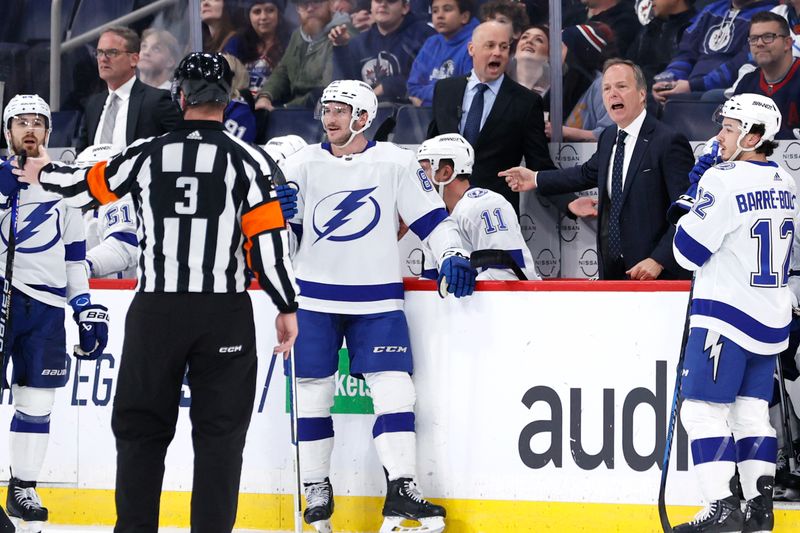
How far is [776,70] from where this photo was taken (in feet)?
16.9

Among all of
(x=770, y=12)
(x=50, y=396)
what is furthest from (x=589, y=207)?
(x=50, y=396)

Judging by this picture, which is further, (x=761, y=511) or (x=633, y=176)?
(x=633, y=176)

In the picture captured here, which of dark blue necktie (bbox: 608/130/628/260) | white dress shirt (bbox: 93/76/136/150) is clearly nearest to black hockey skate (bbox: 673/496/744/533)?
dark blue necktie (bbox: 608/130/628/260)

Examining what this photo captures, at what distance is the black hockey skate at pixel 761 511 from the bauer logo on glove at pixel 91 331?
2.14 m

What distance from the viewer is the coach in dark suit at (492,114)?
5223 millimetres

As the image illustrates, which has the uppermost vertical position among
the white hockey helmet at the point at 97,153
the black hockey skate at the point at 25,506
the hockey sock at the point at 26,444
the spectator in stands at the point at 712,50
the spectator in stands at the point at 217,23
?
the spectator in stands at the point at 217,23

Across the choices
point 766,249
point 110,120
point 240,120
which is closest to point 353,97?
point 766,249

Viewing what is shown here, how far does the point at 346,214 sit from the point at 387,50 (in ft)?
7.28

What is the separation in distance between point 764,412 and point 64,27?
14.7 feet

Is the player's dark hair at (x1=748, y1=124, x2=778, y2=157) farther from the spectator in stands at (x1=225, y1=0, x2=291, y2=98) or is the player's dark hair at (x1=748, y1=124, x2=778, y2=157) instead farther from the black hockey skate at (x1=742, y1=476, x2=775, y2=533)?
the spectator in stands at (x1=225, y1=0, x2=291, y2=98)

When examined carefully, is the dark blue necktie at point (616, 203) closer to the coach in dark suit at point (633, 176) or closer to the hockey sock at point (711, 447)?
the coach in dark suit at point (633, 176)

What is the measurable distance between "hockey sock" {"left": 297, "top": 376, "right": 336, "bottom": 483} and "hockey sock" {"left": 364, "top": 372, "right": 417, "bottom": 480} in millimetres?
180

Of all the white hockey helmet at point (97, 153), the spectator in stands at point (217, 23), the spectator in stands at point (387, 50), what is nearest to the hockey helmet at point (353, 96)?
the white hockey helmet at point (97, 153)

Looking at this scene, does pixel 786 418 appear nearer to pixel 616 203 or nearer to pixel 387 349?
pixel 616 203
